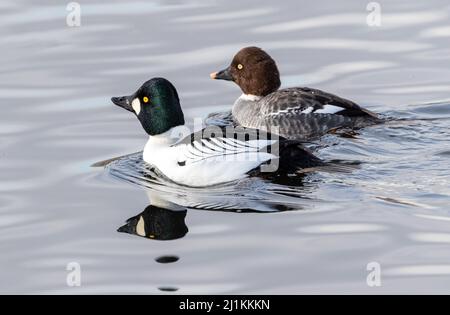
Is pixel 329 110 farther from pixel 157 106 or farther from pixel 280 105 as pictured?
pixel 157 106

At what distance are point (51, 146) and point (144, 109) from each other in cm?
133

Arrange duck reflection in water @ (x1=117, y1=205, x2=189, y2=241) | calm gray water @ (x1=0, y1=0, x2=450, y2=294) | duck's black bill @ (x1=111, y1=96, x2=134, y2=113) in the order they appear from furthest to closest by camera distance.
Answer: duck's black bill @ (x1=111, y1=96, x2=134, y2=113) < duck reflection in water @ (x1=117, y1=205, x2=189, y2=241) < calm gray water @ (x1=0, y1=0, x2=450, y2=294)

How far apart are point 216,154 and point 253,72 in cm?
365

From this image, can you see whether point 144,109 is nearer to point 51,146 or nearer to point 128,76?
point 51,146

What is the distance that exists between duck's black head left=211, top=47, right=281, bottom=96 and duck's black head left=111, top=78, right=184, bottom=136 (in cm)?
271

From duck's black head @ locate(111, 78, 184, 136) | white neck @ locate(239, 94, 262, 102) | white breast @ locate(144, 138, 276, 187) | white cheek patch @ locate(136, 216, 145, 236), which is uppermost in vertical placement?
duck's black head @ locate(111, 78, 184, 136)

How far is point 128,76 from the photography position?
15938 millimetres

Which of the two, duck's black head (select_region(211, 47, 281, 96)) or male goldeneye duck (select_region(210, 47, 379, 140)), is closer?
male goldeneye duck (select_region(210, 47, 379, 140))

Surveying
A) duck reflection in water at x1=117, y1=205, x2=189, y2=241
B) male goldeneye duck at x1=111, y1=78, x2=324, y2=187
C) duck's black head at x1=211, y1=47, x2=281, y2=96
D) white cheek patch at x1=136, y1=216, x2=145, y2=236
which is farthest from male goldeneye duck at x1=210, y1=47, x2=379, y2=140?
white cheek patch at x1=136, y1=216, x2=145, y2=236

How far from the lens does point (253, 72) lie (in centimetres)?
1553

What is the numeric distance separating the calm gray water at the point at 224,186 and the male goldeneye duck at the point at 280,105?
39 cm

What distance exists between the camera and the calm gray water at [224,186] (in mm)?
9461

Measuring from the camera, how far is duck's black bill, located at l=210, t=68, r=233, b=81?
15374 millimetres

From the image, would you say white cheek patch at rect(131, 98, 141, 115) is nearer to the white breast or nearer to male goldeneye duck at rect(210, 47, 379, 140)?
the white breast
